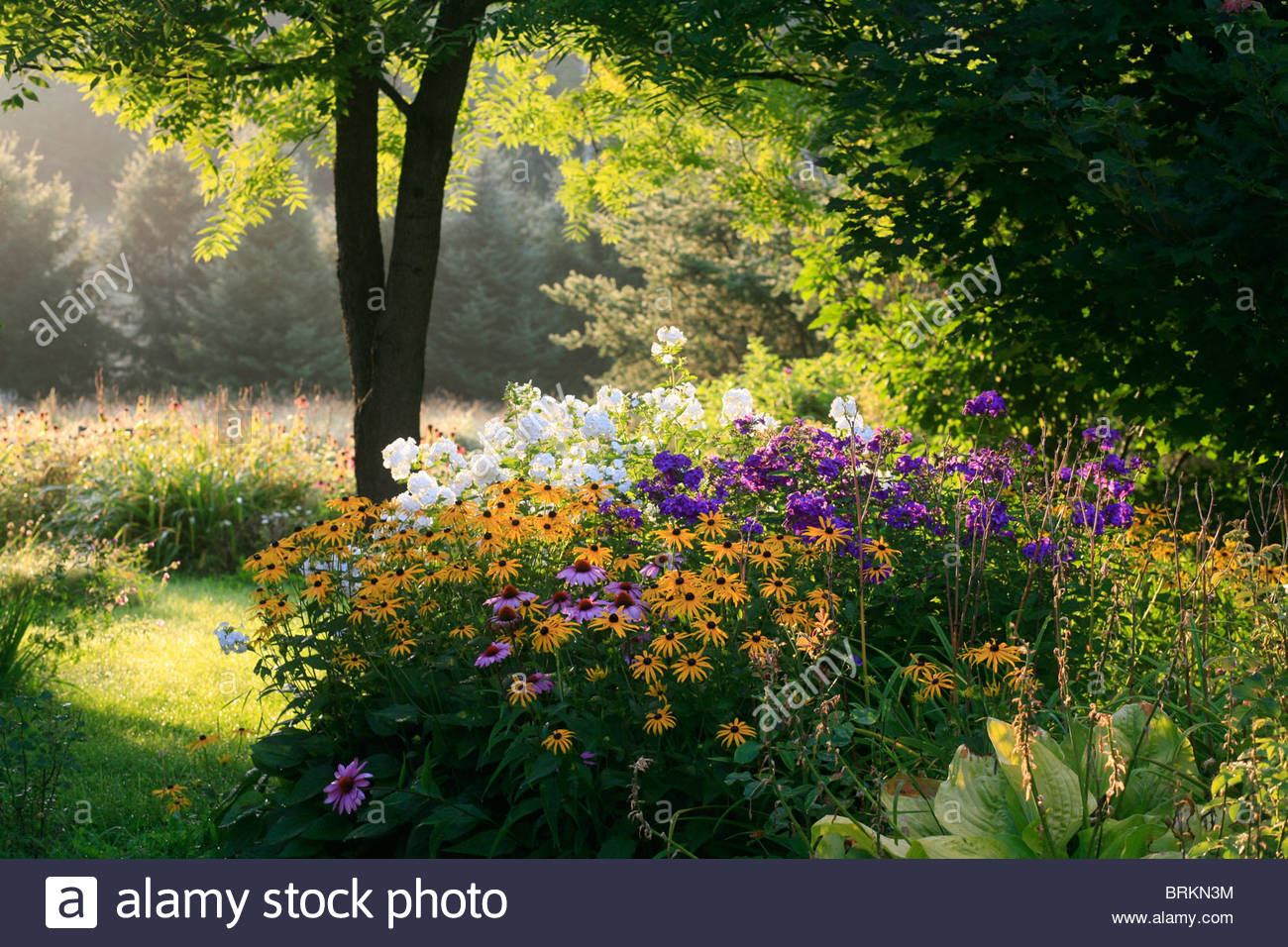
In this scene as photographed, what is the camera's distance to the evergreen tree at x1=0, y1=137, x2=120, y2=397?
90.3 ft

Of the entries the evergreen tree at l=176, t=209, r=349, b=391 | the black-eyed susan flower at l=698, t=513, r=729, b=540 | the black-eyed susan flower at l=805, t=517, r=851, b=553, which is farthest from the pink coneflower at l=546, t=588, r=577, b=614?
the evergreen tree at l=176, t=209, r=349, b=391

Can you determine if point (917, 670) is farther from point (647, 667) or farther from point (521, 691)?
point (521, 691)

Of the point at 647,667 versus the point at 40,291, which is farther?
the point at 40,291

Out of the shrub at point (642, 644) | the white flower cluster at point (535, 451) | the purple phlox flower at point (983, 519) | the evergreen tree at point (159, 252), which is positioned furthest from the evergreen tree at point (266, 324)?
the purple phlox flower at point (983, 519)

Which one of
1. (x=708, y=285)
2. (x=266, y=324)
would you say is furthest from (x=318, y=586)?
(x=266, y=324)

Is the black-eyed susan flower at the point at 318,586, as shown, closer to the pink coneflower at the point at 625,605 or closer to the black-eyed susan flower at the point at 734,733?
the pink coneflower at the point at 625,605

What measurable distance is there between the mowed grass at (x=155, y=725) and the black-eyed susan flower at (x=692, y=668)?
1743mm

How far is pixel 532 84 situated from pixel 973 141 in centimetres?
525

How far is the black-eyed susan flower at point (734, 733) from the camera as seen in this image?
8.83 feet

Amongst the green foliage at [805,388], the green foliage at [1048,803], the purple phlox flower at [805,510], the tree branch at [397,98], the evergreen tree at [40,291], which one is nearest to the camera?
the green foliage at [1048,803]

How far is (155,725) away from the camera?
197 inches

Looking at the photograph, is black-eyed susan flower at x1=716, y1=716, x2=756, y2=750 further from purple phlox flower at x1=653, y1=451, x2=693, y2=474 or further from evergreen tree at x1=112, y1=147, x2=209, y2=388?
evergreen tree at x1=112, y1=147, x2=209, y2=388

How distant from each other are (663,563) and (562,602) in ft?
1.85

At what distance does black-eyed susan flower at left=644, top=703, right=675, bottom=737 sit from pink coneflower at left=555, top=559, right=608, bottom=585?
15.9 inches
